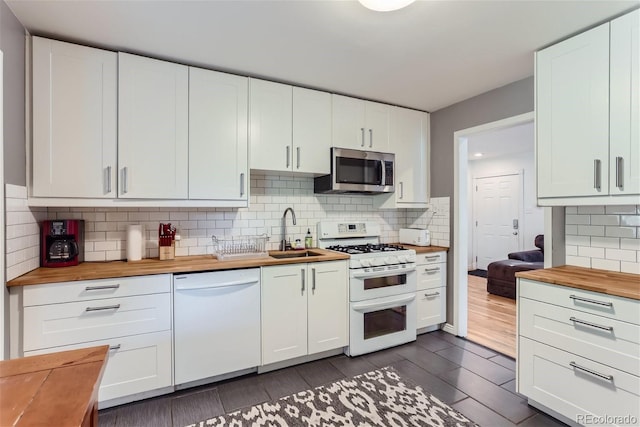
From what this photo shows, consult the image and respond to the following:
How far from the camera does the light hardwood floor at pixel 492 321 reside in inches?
119

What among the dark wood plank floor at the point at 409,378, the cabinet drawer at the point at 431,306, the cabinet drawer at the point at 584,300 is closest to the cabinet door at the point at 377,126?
the cabinet drawer at the point at 431,306

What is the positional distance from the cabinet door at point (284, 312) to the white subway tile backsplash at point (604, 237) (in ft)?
6.79

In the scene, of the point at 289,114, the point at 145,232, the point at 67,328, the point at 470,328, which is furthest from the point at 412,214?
the point at 67,328

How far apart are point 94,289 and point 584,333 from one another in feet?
9.51

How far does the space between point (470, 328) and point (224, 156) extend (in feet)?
10.3

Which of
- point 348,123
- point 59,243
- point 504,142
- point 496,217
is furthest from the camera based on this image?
point 496,217

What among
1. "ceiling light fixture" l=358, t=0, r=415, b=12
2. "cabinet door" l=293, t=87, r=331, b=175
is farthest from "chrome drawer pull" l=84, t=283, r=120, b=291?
"ceiling light fixture" l=358, t=0, r=415, b=12

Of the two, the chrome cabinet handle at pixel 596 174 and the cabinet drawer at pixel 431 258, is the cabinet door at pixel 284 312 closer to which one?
the cabinet drawer at pixel 431 258

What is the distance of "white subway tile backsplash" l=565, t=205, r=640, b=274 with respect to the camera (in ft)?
6.62

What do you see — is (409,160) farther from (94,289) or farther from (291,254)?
(94,289)

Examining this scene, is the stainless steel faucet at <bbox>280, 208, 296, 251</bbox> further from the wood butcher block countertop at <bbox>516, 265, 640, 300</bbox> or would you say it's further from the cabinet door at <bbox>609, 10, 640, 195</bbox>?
the cabinet door at <bbox>609, 10, 640, 195</bbox>

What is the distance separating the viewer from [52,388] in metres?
0.84

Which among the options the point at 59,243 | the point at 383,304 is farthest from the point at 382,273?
the point at 59,243

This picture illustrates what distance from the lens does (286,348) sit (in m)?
2.51
